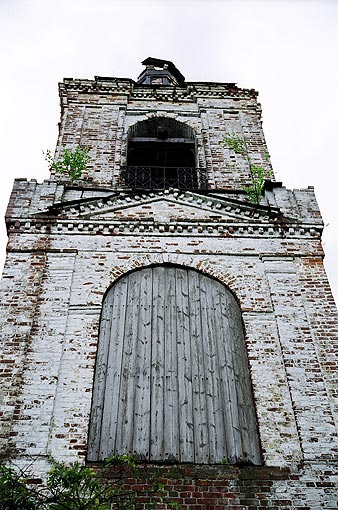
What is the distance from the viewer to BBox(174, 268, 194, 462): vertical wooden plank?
795 centimetres

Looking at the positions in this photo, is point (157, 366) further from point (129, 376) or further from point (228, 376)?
point (228, 376)

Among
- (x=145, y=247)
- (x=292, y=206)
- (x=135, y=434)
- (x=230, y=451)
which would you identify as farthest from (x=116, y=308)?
(x=292, y=206)

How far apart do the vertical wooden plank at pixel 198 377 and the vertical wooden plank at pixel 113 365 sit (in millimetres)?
1040

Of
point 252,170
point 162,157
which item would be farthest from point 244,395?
point 162,157

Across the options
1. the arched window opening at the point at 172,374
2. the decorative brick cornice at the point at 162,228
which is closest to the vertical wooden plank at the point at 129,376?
the arched window opening at the point at 172,374

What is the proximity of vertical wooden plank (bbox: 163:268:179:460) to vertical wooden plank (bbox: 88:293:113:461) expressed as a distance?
856mm

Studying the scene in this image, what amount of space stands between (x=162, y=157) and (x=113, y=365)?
761 centimetres

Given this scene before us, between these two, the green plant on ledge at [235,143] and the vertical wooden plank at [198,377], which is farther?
the green plant on ledge at [235,143]

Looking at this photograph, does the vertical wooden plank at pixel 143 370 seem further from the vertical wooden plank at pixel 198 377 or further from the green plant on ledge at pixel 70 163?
the green plant on ledge at pixel 70 163

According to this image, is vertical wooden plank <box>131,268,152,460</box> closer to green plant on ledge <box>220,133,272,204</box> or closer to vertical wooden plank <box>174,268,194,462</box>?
vertical wooden plank <box>174,268,194,462</box>

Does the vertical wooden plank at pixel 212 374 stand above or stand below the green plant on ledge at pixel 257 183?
below

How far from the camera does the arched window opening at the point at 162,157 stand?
13625mm

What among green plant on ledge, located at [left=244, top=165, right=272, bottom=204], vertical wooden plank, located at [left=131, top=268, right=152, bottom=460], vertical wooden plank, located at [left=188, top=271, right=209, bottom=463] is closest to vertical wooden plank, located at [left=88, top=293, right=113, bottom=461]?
vertical wooden plank, located at [left=131, top=268, right=152, bottom=460]

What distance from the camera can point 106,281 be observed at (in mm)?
10016
